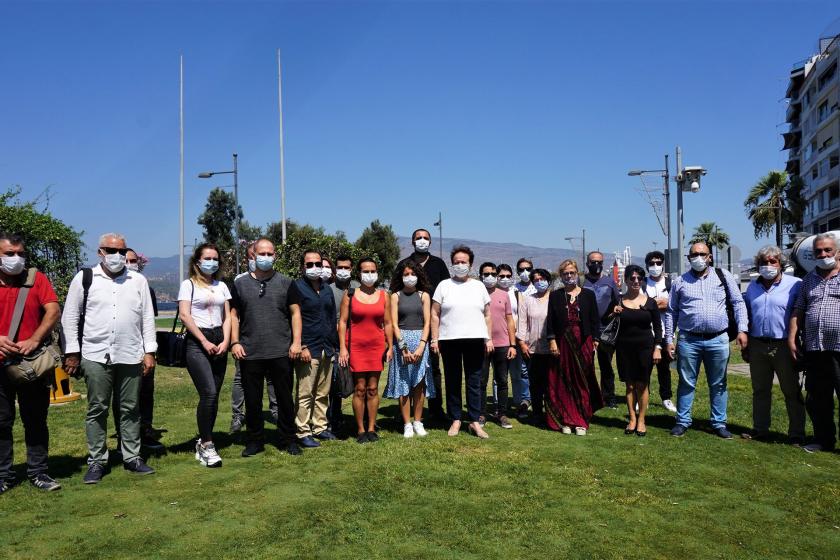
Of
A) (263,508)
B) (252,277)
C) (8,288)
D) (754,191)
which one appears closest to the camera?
(263,508)

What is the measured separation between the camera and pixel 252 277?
6.15m

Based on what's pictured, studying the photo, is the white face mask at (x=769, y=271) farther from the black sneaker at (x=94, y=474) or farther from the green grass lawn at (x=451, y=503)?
the black sneaker at (x=94, y=474)

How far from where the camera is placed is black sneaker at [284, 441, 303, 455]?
20.2ft

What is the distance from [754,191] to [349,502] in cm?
5091

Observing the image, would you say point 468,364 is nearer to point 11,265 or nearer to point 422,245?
point 422,245

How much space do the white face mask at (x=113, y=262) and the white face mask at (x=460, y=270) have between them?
344cm

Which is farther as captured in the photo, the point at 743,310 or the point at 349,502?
the point at 743,310

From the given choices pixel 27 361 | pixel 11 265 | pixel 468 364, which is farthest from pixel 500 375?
pixel 11 265

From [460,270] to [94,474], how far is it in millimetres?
4118

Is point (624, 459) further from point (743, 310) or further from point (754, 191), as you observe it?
point (754, 191)

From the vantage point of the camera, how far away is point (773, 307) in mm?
6605

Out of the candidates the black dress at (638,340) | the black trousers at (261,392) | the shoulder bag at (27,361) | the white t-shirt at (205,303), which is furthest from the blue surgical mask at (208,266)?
the black dress at (638,340)

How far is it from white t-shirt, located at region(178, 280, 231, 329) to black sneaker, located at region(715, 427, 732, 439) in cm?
558

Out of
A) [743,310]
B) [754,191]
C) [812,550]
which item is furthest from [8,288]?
[754,191]
